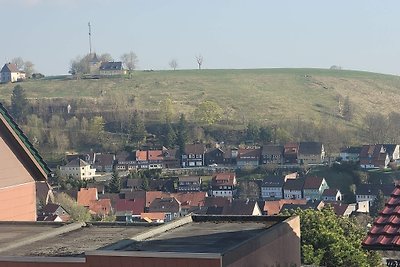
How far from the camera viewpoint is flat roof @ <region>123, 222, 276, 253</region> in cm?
1196

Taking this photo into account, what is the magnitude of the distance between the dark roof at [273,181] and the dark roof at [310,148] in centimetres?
1444

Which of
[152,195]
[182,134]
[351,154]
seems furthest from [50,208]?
[351,154]

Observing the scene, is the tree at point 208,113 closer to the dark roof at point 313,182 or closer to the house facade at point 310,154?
the house facade at point 310,154

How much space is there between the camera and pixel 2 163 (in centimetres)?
1616

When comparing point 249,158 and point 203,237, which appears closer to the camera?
point 203,237

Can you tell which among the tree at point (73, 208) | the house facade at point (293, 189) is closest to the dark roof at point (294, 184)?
the house facade at point (293, 189)

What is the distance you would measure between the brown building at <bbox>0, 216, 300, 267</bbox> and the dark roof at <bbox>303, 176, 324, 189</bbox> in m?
63.1

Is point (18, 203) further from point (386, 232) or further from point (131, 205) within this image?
point (131, 205)

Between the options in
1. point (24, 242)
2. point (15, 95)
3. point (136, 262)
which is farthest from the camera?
point (15, 95)

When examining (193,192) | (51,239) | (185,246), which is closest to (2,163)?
(51,239)

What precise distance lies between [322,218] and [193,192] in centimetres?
4936

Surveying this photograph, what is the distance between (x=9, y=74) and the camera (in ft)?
482

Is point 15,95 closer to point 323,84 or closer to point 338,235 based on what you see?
point 323,84

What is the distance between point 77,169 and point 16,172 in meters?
72.7
